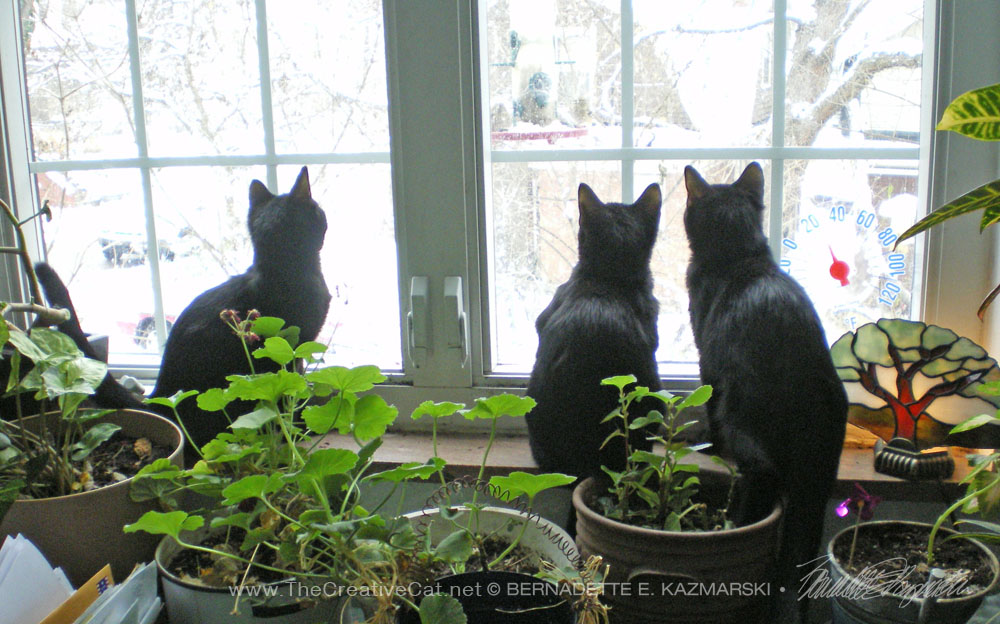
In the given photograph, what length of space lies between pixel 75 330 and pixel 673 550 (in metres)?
0.94

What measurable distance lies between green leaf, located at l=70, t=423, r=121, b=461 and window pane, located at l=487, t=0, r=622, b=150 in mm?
738

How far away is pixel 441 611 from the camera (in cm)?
64

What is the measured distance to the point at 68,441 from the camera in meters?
0.94

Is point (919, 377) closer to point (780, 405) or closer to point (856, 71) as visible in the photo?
point (780, 405)

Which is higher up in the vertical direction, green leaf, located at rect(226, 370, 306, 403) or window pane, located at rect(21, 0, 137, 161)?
window pane, located at rect(21, 0, 137, 161)

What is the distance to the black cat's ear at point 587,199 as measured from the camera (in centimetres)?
114

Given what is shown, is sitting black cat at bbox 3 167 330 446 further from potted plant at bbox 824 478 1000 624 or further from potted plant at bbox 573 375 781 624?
potted plant at bbox 824 478 1000 624

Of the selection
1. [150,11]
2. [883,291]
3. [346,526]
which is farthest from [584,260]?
[150,11]

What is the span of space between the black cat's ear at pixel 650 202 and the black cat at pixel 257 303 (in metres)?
0.54

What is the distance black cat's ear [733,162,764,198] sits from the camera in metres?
1.10

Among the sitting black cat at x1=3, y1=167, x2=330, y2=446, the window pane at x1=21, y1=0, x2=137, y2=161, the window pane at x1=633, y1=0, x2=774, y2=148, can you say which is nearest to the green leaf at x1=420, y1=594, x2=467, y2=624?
the sitting black cat at x1=3, y1=167, x2=330, y2=446

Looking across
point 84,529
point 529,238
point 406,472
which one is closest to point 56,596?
point 84,529

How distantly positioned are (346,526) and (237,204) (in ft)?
2.84

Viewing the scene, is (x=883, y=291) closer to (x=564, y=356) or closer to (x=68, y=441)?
(x=564, y=356)
